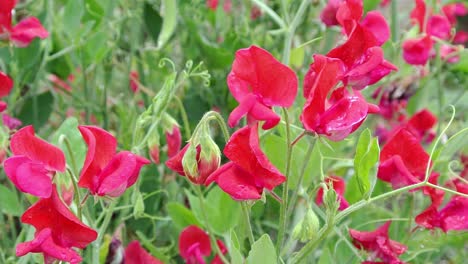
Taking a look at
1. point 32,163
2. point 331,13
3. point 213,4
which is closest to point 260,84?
point 32,163

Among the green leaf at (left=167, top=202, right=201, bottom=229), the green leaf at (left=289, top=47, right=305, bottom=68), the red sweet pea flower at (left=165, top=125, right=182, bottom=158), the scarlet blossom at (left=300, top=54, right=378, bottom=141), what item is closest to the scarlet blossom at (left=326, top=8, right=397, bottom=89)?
the scarlet blossom at (left=300, top=54, right=378, bottom=141)

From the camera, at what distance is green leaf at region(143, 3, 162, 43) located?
1407mm

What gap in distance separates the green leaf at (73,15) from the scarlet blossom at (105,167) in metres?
0.48

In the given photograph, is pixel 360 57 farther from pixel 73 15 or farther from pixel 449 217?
pixel 73 15

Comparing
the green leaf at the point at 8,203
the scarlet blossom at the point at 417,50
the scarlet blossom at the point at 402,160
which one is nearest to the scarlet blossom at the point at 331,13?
the scarlet blossom at the point at 417,50

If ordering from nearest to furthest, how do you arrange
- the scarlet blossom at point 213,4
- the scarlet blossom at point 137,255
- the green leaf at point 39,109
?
the scarlet blossom at point 137,255 → the green leaf at point 39,109 → the scarlet blossom at point 213,4

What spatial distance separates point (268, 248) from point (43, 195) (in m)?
0.19

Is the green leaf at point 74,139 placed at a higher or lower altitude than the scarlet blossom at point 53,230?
lower

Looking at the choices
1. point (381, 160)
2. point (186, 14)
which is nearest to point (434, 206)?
point (381, 160)

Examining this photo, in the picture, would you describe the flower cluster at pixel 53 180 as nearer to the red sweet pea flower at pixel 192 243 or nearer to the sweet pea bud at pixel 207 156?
the sweet pea bud at pixel 207 156

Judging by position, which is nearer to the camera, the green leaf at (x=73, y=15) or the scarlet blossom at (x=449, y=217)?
the scarlet blossom at (x=449, y=217)

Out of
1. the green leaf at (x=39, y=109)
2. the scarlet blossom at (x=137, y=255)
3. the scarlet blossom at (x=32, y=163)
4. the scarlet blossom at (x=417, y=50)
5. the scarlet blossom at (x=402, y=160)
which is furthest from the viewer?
the green leaf at (x=39, y=109)

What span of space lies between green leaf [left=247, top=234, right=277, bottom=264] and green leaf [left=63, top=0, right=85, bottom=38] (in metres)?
0.58

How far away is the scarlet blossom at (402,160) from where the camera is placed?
3.03 feet
